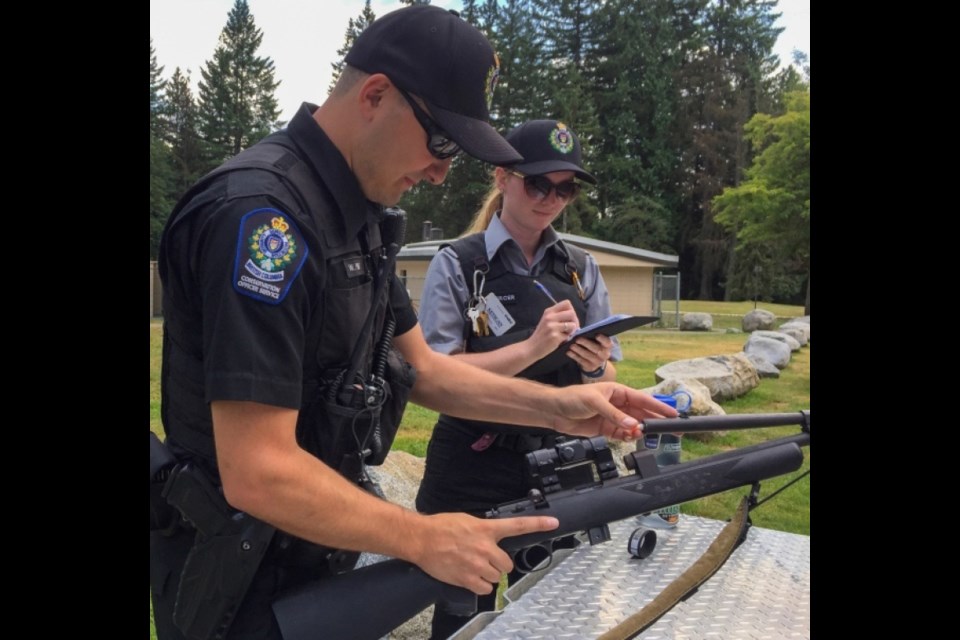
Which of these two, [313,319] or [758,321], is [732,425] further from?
[758,321]

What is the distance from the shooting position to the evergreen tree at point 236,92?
47500mm

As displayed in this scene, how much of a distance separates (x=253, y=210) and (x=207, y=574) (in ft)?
2.64

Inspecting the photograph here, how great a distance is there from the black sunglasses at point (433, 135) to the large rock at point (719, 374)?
28.7 feet

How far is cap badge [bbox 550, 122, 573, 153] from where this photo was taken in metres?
2.99

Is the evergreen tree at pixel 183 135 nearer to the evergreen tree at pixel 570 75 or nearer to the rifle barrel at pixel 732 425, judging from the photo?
the evergreen tree at pixel 570 75

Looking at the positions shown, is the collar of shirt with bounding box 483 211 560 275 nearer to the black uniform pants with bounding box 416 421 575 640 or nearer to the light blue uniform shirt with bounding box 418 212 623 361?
the light blue uniform shirt with bounding box 418 212 623 361

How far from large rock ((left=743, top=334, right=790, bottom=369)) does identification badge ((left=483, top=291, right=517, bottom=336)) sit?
38.8 feet

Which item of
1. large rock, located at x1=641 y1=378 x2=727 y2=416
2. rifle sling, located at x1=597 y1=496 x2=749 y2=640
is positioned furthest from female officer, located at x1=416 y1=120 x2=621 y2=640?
large rock, located at x1=641 y1=378 x2=727 y2=416

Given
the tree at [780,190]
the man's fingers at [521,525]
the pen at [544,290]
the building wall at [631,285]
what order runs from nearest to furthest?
the man's fingers at [521,525] → the pen at [544,290] → the building wall at [631,285] → the tree at [780,190]

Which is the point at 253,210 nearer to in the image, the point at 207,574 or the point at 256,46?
the point at 207,574

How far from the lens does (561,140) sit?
9.87ft

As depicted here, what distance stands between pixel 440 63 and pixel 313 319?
24.1 inches

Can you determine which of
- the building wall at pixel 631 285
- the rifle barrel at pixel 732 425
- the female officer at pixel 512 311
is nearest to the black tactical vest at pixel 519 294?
the female officer at pixel 512 311

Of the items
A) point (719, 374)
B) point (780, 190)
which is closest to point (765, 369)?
point (719, 374)
